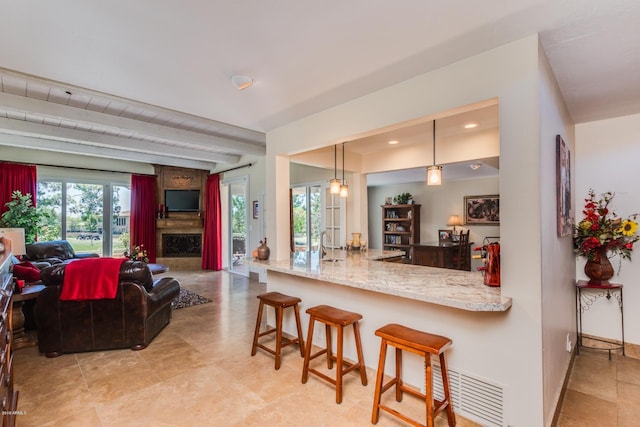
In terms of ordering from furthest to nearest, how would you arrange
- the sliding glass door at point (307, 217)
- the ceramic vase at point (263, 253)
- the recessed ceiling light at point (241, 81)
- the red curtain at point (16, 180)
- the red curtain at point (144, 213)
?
the red curtain at point (144, 213)
the sliding glass door at point (307, 217)
the red curtain at point (16, 180)
the ceramic vase at point (263, 253)
the recessed ceiling light at point (241, 81)

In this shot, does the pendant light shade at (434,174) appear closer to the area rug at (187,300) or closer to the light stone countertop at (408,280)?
the light stone countertop at (408,280)

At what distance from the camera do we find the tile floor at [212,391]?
6.77 feet

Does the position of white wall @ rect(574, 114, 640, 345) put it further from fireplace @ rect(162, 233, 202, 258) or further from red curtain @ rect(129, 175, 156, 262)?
red curtain @ rect(129, 175, 156, 262)

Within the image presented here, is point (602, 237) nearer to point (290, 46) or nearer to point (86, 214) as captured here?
point (290, 46)

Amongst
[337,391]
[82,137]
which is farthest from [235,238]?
[337,391]

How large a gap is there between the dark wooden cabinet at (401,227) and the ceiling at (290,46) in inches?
224

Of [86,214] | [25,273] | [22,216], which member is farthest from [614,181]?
[86,214]

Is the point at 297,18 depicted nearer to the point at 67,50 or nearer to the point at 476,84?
the point at 476,84

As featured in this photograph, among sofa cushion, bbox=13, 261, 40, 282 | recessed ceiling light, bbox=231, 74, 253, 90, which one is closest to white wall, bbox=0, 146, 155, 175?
sofa cushion, bbox=13, 261, 40, 282

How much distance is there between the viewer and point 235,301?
498 cm

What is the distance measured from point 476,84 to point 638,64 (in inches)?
45.9

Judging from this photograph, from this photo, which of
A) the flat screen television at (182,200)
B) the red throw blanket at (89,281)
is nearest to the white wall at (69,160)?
the flat screen television at (182,200)

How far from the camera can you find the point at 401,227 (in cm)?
886

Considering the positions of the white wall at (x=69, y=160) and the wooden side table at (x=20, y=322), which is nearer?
the wooden side table at (x=20, y=322)
